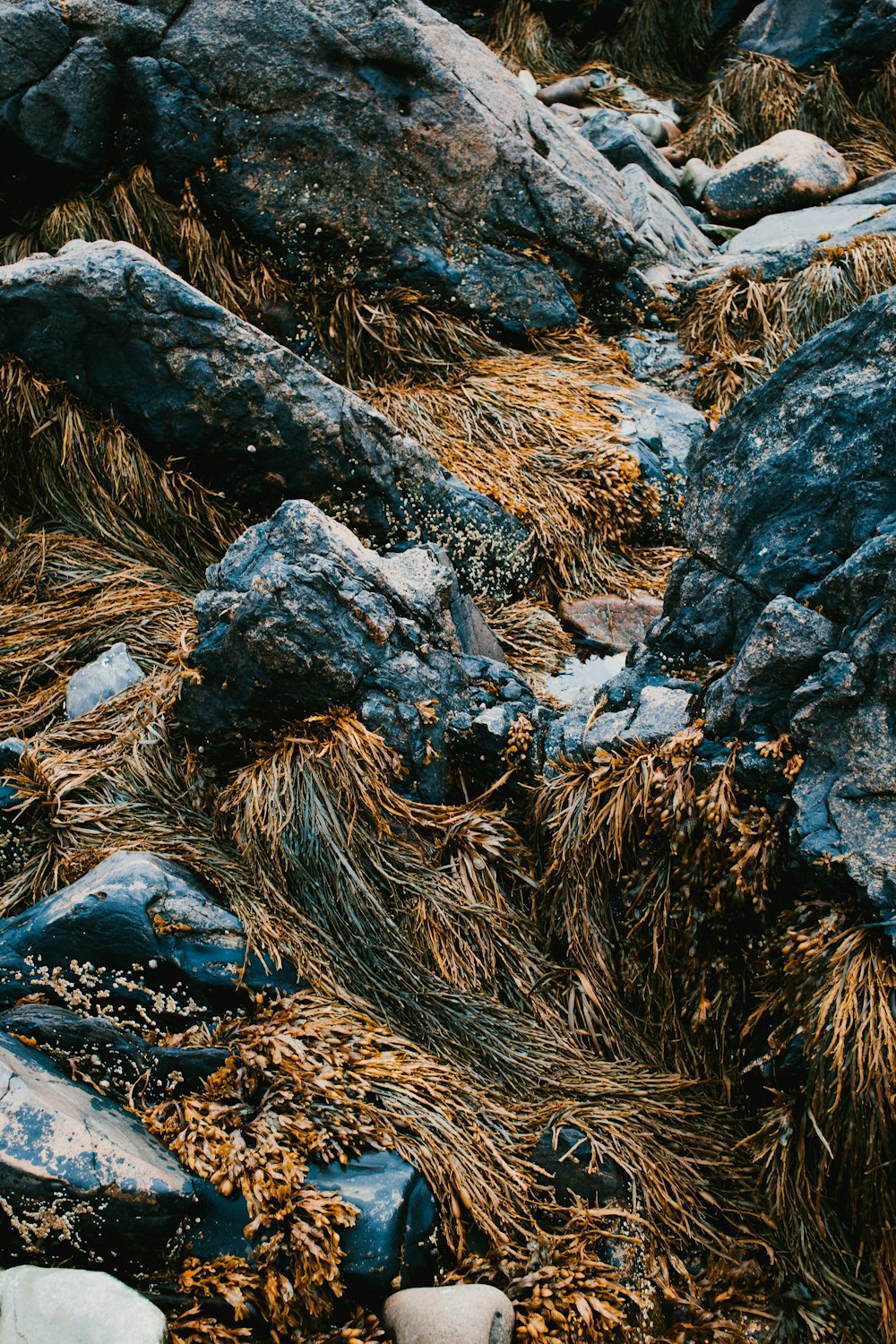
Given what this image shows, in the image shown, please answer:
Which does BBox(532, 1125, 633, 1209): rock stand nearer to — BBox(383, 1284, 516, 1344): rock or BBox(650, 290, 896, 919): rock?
BBox(383, 1284, 516, 1344): rock

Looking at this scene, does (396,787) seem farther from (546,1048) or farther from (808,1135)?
Answer: (808,1135)

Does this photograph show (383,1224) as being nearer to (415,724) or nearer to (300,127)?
(415,724)

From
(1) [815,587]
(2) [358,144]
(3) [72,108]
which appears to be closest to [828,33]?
(2) [358,144]

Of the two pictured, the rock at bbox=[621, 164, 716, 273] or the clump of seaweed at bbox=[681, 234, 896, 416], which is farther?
the rock at bbox=[621, 164, 716, 273]

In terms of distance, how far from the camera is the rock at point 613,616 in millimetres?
4391

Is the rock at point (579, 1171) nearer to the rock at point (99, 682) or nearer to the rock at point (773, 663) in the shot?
the rock at point (773, 663)

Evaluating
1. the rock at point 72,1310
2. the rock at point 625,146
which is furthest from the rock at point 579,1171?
the rock at point 625,146

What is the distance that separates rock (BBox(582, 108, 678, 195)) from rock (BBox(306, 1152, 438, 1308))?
6.62 m

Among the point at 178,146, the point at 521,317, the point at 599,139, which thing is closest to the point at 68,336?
the point at 178,146

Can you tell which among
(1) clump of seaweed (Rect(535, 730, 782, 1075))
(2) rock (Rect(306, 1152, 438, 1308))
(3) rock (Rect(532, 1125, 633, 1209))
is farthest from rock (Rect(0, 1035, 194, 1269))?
(1) clump of seaweed (Rect(535, 730, 782, 1075))

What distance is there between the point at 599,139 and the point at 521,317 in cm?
249

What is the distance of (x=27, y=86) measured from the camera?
4.74 meters

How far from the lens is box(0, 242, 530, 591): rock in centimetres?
398

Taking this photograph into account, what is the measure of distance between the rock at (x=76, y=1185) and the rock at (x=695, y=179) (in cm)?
696
